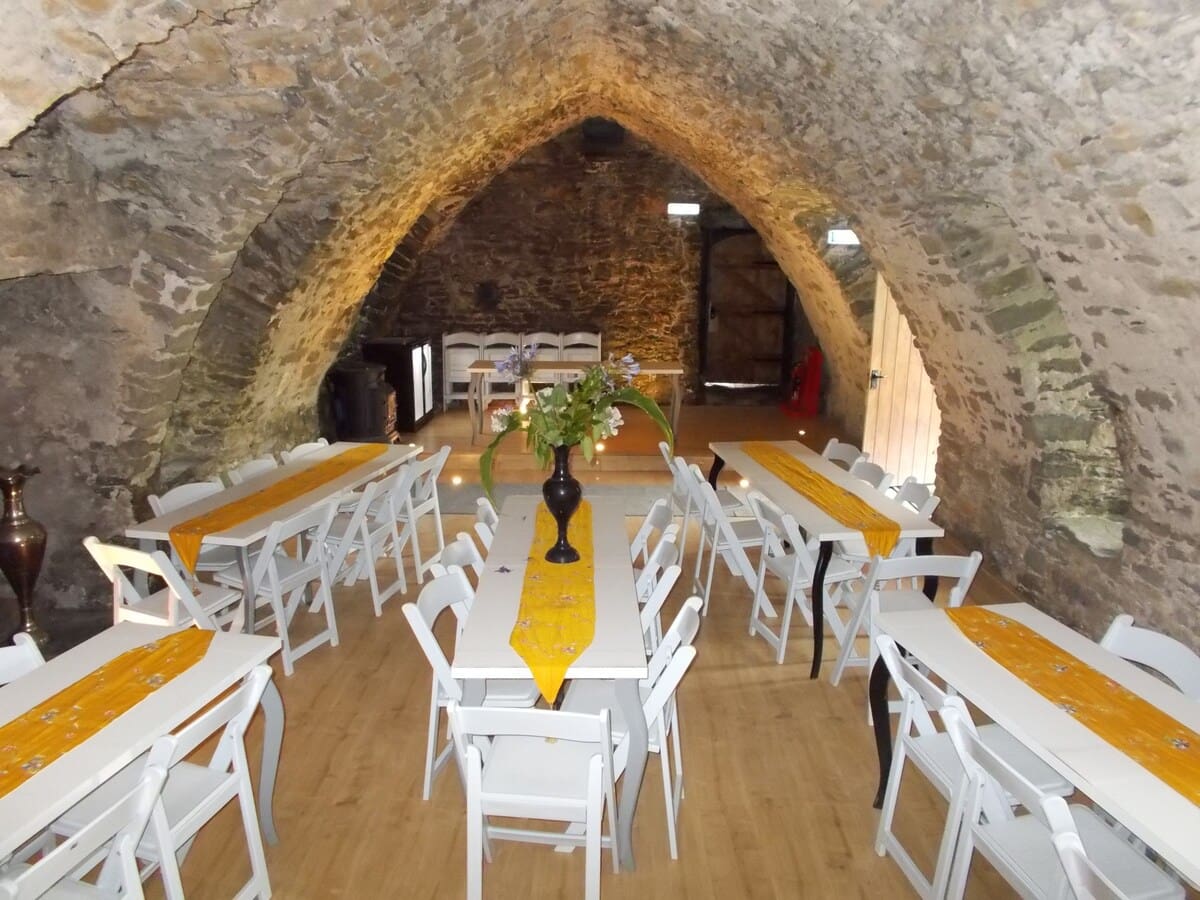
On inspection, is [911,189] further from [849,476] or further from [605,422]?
[605,422]

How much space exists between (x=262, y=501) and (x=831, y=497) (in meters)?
2.78

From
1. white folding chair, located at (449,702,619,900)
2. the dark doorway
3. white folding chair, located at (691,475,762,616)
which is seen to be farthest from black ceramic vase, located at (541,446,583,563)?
the dark doorway

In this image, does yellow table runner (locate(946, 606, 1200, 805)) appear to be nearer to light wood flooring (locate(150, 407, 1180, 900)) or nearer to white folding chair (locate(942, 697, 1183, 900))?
white folding chair (locate(942, 697, 1183, 900))

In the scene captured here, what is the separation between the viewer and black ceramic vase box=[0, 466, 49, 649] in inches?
142

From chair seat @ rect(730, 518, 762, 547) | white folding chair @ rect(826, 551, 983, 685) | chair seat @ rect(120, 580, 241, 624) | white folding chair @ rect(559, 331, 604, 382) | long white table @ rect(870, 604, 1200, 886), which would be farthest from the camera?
white folding chair @ rect(559, 331, 604, 382)

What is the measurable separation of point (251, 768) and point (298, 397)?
12.8ft

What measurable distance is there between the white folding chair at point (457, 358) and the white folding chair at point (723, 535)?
5.36 meters

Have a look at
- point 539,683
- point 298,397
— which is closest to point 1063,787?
point 539,683

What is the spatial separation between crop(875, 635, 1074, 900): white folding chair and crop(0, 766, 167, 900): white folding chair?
190 centimetres

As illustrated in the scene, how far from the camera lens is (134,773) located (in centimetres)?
225

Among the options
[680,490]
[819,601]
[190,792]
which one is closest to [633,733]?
[190,792]

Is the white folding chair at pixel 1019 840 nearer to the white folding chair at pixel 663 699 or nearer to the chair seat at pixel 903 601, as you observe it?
the white folding chair at pixel 663 699

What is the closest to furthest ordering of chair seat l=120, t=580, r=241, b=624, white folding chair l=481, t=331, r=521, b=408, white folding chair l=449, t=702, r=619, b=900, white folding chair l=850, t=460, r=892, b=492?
white folding chair l=449, t=702, r=619, b=900, chair seat l=120, t=580, r=241, b=624, white folding chair l=850, t=460, r=892, b=492, white folding chair l=481, t=331, r=521, b=408

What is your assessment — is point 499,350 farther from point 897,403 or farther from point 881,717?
point 881,717
